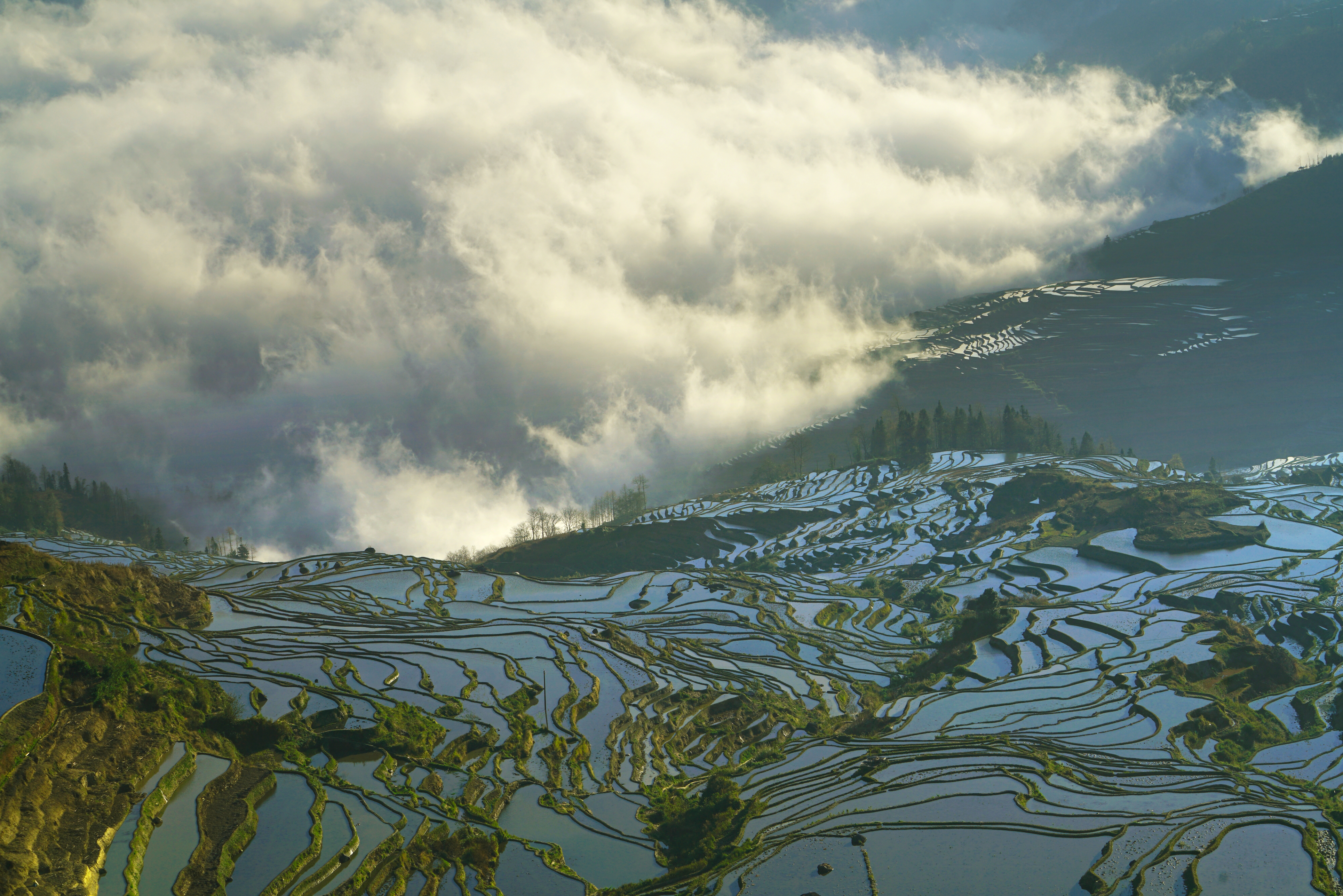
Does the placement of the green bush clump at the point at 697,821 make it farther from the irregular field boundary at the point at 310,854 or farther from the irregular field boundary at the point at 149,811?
the irregular field boundary at the point at 149,811

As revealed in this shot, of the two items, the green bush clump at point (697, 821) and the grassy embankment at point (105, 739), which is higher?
the grassy embankment at point (105, 739)

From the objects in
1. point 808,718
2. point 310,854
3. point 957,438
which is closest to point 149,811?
point 310,854

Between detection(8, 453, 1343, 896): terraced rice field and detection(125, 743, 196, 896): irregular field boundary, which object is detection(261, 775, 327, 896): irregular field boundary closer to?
detection(8, 453, 1343, 896): terraced rice field

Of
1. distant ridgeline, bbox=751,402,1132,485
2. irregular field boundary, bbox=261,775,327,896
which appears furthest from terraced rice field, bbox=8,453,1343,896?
distant ridgeline, bbox=751,402,1132,485

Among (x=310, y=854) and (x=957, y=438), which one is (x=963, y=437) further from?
(x=310, y=854)

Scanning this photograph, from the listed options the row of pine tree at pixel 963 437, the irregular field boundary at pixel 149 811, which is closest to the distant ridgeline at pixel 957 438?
the row of pine tree at pixel 963 437

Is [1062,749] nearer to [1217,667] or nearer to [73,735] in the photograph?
[1217,667]
